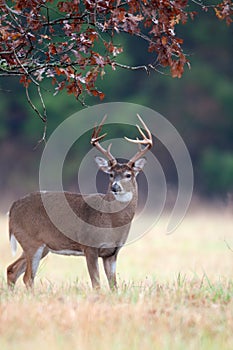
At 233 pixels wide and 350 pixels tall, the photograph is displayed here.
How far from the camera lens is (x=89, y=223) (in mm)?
9039

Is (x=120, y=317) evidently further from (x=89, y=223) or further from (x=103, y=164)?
(x=103, y=164)

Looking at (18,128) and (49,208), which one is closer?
(49,208)

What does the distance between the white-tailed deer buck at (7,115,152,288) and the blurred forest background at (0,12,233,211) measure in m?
16.7

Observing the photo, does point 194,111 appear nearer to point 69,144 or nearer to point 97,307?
point 69,144

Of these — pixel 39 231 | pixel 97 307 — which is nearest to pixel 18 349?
pixel 97 307

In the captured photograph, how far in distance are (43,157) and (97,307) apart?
21286 millimetres

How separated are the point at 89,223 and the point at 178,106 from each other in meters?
19.5

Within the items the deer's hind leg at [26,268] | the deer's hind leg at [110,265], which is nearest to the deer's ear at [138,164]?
the deer's hind leg at [110,265]

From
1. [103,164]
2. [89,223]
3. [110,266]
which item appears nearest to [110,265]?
[110,266]

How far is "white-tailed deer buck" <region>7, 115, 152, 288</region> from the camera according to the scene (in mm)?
8812

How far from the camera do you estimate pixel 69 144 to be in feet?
85.1

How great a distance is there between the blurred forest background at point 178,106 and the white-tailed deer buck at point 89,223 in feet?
54.9

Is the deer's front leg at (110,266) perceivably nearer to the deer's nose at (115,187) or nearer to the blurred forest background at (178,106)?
the deer's nose at (115,187)

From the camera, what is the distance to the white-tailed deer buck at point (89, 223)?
8.81 m
